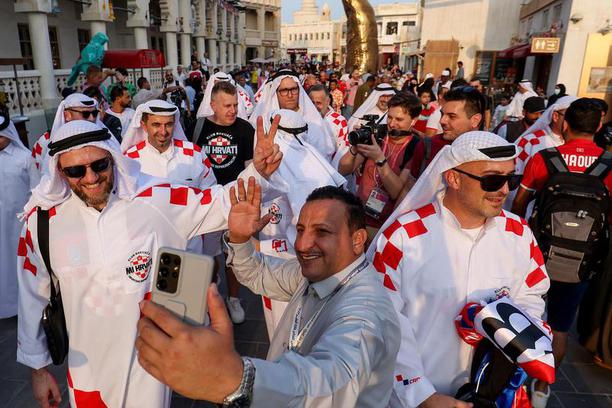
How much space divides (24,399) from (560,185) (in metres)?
4.20

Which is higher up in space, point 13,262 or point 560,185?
point 560,185

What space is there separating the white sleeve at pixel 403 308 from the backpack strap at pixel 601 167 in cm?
180

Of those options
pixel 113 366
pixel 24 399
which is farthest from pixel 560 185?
pixel 24 399

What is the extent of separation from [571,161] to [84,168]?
3.18 metres

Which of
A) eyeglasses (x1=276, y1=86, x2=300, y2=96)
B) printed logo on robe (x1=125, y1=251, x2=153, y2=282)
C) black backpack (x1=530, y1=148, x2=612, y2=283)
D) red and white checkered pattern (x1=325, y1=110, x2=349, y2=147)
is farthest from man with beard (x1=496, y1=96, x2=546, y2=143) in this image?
printed logo on robe (x1=125, y1=251, x2=153, y2=282)

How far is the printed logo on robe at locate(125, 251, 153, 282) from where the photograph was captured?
7.35 ft

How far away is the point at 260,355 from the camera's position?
380 centimetres

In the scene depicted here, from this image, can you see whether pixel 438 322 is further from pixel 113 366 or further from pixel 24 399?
pixel 24 399

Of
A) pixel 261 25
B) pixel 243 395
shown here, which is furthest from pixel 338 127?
pixel 261 25

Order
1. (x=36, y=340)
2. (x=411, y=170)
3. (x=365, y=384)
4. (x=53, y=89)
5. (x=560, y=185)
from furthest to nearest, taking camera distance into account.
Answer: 1. (x=53, y=89)
2. (x=411, y=170)
3. (x=560, y=185)
4. (x=36, y=340)
5. (x=365, y=384)

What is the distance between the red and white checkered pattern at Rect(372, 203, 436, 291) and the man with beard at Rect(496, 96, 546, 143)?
406cm

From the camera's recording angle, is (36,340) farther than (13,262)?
No

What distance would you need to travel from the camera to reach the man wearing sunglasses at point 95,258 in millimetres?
2178

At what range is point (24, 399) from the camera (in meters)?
3.26
